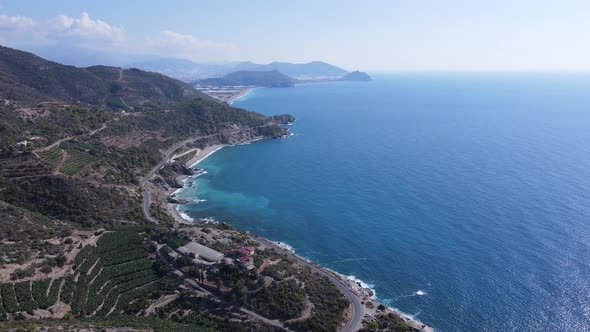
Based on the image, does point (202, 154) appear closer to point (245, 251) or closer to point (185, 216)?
point (185, 216)

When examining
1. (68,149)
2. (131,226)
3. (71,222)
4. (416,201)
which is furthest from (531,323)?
(68,149)

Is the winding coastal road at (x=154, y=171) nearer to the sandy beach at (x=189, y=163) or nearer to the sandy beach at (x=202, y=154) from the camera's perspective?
the sandy beach at (x=189, y=163)

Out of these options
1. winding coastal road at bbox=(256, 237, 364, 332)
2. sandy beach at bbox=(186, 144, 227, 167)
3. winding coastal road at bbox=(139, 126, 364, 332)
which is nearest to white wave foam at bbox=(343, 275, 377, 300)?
winding coastal road at bbox=(139, 126, 364, 332)

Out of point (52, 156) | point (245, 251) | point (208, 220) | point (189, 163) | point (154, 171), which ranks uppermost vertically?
point (52, 156)

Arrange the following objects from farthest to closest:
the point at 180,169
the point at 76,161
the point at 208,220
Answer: the point at 180,169 < the point at 76,161 < the point at 208,220

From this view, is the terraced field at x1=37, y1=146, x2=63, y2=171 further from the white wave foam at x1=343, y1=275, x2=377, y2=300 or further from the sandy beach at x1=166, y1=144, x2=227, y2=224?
the white wave foam at x1=343, y1=275, x2=377, y2=300

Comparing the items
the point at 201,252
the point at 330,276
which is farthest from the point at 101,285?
the point at 330,276
